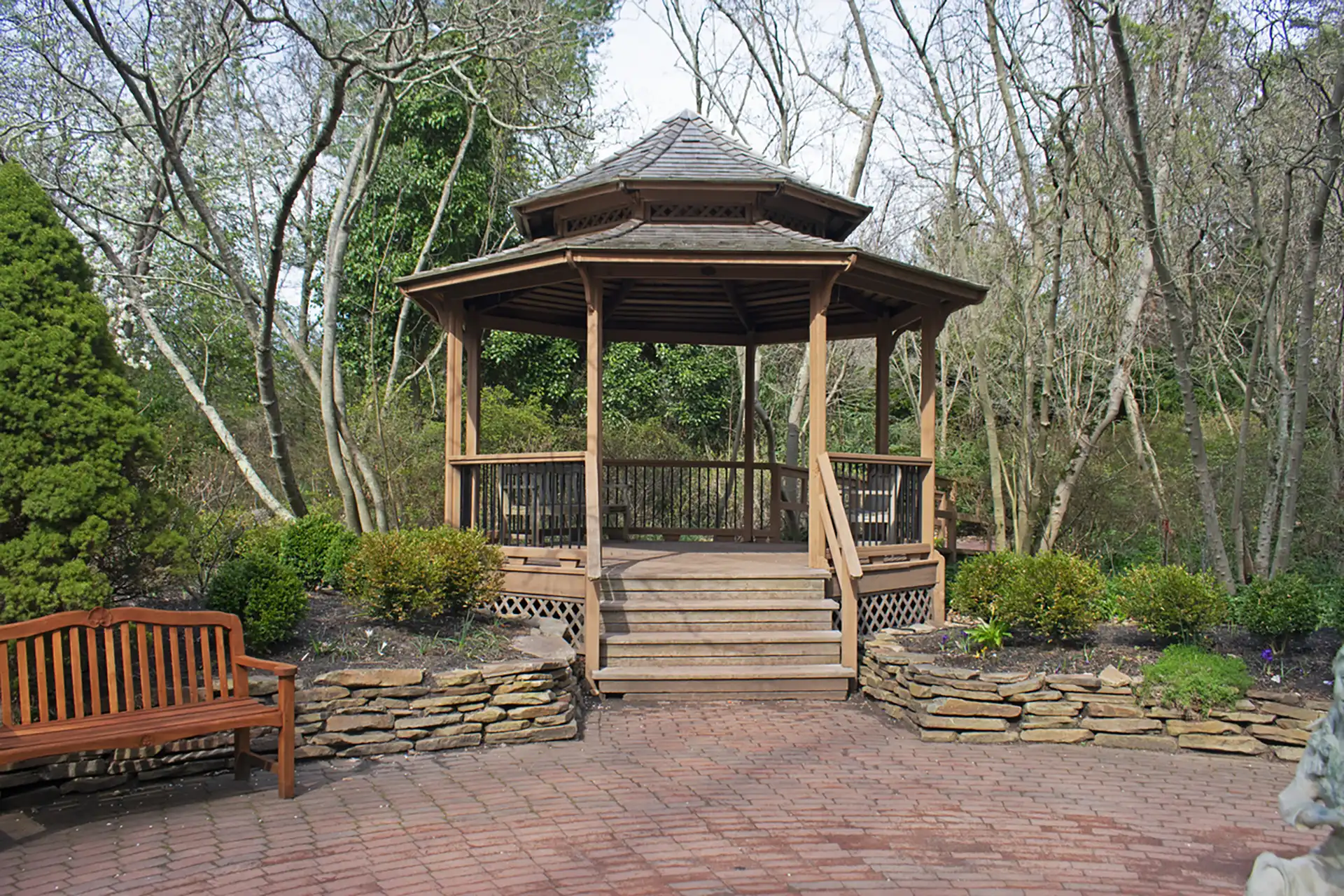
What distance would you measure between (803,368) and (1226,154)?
785 centimetres

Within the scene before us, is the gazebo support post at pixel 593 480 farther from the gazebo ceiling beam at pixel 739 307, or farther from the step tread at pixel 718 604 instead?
the gazebo ceiling beam at pixel 739 307

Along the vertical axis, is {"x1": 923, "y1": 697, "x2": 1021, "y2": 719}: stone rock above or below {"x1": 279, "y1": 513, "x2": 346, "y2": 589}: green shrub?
below

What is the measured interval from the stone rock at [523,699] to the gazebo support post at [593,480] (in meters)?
1.14

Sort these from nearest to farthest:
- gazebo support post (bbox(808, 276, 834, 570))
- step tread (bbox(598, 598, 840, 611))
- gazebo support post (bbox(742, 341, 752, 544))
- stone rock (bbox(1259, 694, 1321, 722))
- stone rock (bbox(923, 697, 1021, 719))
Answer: stone rock (bbox(1259, 694, 1321, 722)) → stone rock (bbox(923, 697, 1021, 719)) → step tread (bbox(598, 598, 840, 611)) → gazebo support post (bbox(808, 276, 834, 570)) → gazebo support post (bbox(742, 341, 752, 544))

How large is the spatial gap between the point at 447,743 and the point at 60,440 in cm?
294

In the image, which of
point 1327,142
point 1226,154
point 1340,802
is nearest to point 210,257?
point 1340,802

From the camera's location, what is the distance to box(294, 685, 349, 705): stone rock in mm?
5996

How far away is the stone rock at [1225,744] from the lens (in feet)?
20.8

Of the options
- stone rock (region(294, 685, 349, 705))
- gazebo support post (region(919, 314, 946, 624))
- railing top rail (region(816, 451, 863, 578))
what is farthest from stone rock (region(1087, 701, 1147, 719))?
stone rock (region(294, 685, 349, 705))

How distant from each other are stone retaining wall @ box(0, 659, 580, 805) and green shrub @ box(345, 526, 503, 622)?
998 millimetres

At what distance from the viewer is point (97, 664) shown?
16.4 feet

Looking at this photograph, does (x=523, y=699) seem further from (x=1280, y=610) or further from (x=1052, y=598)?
(x=1280, y=610)

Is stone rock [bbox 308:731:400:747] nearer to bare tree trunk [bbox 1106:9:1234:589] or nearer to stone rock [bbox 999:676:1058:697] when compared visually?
stone rock [bbox 999:676:1058:697]

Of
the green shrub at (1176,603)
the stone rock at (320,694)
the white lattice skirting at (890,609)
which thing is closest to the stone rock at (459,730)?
the stone rock at (320,694)
